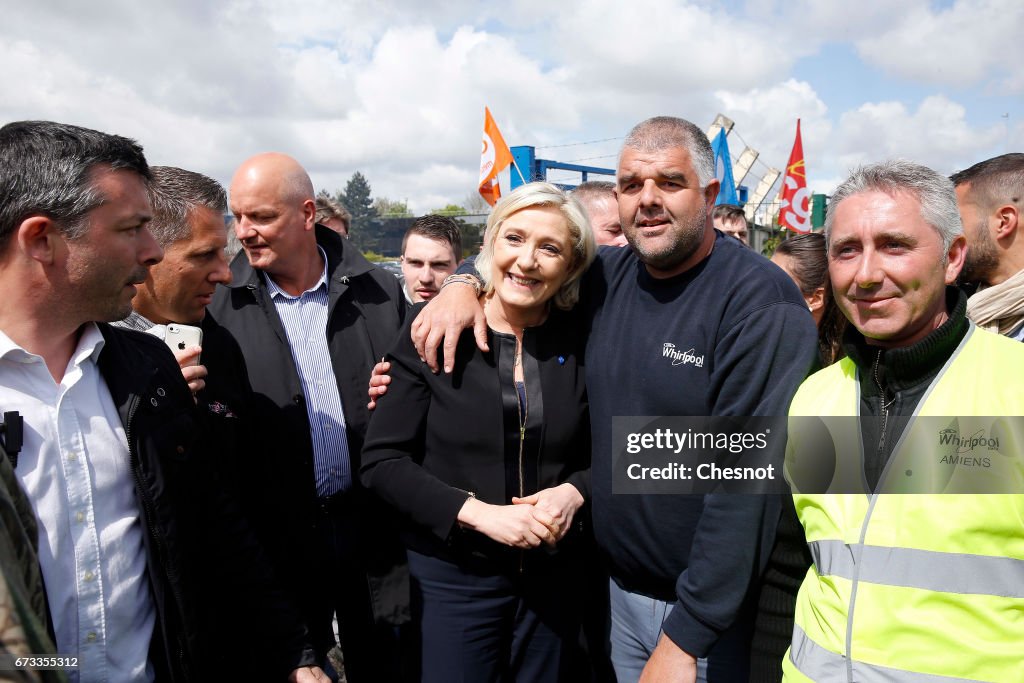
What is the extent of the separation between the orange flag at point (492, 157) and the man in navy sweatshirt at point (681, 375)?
5038 millimetres

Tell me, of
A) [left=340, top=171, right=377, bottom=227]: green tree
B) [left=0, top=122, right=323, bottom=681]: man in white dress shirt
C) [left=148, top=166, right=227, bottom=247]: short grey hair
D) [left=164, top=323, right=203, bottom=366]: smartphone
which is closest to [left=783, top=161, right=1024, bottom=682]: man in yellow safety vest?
[left=0, top=122, right=323, bottom=681]: man in white dress shirt

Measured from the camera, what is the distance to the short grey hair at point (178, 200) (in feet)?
8.45

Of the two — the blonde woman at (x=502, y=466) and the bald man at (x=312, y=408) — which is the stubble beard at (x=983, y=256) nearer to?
the blonde woman at (x=502, y=466)

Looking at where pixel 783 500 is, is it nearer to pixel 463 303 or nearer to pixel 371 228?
pixel 463 303

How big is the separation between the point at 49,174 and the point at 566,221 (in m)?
1.56

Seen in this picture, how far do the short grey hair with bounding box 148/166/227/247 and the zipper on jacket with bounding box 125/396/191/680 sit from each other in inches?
39.1

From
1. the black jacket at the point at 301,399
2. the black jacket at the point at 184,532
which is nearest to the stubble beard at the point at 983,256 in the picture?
the black jacket at the point at 301,399

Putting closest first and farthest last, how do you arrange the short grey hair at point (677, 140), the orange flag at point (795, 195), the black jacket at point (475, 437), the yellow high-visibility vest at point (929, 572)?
the yellow high-visibility vest at point (929, 572) < the short grey hair at point (677, 140) < the black jacket at point (475, 437) < the orange flag at point (795, 195)

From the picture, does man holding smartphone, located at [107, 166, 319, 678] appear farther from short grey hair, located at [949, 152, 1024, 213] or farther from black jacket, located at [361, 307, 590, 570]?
short grey hair, located at [949, 152, 1024, 213]

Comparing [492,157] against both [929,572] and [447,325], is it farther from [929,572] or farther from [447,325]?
[929,572]

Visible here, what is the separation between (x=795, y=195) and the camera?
479 inches

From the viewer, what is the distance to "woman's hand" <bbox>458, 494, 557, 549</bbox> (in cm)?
224

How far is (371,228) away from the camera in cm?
6506

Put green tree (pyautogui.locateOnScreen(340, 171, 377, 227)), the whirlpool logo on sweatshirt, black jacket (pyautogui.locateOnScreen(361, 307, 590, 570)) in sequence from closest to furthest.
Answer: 1. the whirlpool logo on sweatshirt
2. black jacket (pyautogui.locateOnScreen(361, 307, 590, 570))
3. green tree (pyautogui.locateOnScreen(340, 171, 377, 227))
